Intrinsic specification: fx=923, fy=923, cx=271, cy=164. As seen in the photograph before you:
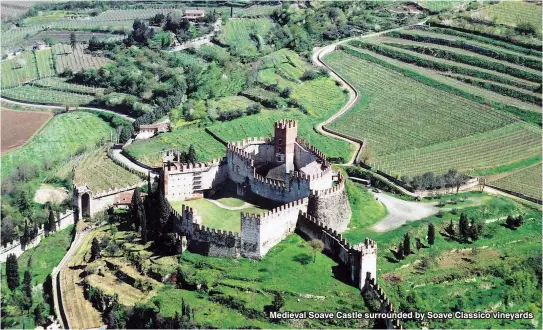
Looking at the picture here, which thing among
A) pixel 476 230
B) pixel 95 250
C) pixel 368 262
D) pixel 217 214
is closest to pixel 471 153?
pixel 476 230

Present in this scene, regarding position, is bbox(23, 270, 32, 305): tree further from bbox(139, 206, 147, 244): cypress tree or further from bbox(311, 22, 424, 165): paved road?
bbox(311, 22, 424, 165): paved road

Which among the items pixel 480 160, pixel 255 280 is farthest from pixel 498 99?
pixel 255 280

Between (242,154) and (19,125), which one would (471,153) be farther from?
(19,125)

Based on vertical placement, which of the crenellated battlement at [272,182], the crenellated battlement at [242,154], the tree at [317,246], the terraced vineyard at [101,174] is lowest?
the terraced vineyard at [101,174]

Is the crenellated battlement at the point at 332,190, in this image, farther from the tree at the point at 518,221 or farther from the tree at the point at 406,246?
the tree at the point at 518,221

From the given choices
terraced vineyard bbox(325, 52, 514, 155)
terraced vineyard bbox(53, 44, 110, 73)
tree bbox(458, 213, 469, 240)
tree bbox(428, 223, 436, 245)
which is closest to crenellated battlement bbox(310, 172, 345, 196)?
tree bbox(428, 223, 436, 245)

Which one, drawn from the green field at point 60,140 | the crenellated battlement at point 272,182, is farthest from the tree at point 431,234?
the green field at point 60,140
